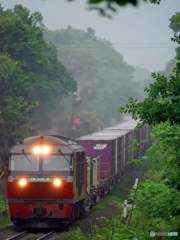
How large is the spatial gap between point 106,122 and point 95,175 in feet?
285

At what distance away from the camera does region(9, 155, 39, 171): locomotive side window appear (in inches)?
526

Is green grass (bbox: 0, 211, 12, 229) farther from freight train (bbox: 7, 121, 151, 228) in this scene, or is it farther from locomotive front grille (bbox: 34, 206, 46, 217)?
locomotive front grille (bbox: 34, 206, 46, 217)

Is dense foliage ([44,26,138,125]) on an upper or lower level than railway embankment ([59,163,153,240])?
upper

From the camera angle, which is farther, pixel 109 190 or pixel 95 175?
pixel 109 190

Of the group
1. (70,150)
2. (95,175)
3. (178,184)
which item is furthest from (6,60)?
(178,184)

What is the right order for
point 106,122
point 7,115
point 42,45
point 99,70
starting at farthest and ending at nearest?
point 99,70, point 106,122, point 42,45, point 7,115

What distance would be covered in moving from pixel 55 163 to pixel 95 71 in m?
97.1

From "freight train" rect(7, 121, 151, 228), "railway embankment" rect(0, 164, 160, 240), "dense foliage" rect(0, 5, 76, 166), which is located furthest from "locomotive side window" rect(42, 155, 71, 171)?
"dense foliage" rect(0, 5, 76, 166)

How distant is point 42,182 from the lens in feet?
43.5

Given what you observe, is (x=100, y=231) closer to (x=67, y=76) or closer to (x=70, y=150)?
(x=70, y=150)

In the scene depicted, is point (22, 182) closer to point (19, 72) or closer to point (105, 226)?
point (105, 226)

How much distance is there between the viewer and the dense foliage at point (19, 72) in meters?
33.3

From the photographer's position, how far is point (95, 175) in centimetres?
2053

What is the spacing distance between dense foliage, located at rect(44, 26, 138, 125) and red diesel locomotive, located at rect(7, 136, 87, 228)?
8524cm
